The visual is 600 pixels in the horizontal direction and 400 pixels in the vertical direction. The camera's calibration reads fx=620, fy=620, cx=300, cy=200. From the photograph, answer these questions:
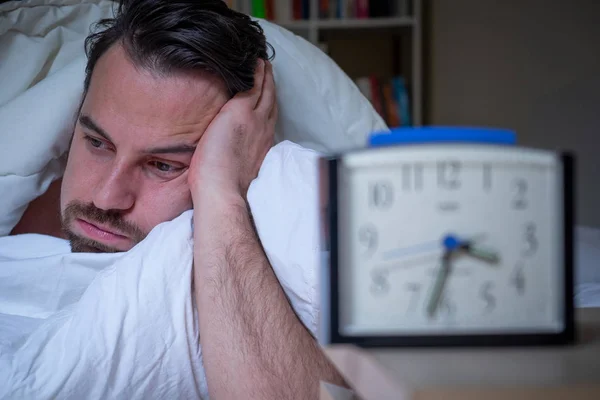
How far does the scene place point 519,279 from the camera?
414 mm

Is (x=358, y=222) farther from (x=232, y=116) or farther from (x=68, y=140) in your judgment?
(x=68, y=140)

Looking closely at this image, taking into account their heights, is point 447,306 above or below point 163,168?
below

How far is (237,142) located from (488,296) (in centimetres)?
83

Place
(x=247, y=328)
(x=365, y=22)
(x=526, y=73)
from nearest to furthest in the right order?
(x=247, y=328) < (x=526, y=73) < (x=365, y=22)

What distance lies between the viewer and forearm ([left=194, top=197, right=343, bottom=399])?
0.74m

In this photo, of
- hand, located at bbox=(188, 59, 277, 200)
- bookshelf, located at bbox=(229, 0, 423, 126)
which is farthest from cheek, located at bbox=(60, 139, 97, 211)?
bookshelf, located at bbox=(229, 0, 423, 126)

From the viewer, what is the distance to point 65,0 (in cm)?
162

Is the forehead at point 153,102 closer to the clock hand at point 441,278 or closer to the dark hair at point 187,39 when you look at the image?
the dark hair at point 187,39

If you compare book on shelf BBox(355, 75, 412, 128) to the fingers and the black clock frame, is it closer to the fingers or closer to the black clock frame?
the fingers

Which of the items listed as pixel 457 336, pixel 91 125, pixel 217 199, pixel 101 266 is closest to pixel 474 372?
pixel 457 336

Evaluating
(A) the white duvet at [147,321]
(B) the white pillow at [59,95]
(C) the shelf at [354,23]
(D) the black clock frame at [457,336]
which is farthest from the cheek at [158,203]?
(C) the shelf at [354,23]

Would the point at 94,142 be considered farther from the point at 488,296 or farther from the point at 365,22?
the point at 365,22

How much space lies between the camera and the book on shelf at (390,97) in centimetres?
256

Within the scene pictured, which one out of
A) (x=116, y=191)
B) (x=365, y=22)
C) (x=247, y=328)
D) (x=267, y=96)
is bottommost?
(x=247, y=328)
